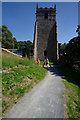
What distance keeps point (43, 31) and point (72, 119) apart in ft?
67.8

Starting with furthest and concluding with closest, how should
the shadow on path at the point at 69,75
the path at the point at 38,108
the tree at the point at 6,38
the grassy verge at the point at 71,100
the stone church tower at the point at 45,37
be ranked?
the tree at the point at 6,38 < the stone church tower at the point at 45,37 < the shadow on path at the point at 69,75 < the grassy verge at the point at 71,100 < the path at the point at 38,108

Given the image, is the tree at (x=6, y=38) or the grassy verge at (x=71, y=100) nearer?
the grassy verge at (x=71, y=100)

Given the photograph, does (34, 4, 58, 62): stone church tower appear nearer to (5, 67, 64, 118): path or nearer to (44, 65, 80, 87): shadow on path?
(44, 65, 80, 87): shadow on path

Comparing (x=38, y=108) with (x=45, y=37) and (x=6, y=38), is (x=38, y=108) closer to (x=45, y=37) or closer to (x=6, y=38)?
(x=45, y=37)

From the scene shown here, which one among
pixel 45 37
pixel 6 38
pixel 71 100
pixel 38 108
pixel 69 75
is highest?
pixel 6 38

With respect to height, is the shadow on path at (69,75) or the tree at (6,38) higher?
the tree at (6,38)

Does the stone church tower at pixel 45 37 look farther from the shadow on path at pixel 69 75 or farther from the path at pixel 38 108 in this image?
the path at pixel 38 108

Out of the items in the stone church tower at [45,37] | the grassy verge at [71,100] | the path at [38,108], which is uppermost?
the stone church tower at [45,37]

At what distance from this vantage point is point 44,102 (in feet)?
10.1

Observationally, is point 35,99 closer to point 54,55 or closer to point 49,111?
point 49,111

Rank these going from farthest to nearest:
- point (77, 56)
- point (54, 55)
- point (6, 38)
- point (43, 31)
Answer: point (6, 38) → point (43, 31) → point (54, 55) → point (77, 56)

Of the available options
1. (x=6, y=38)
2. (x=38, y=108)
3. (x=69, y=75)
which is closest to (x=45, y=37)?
(x=69, y=75)

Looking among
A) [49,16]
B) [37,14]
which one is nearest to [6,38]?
[37,14]

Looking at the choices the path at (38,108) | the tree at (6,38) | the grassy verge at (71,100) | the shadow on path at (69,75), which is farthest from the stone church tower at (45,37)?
the tree at (6,38)
